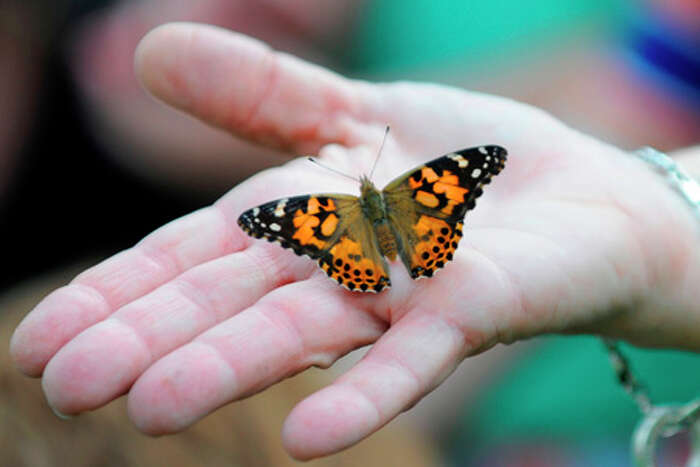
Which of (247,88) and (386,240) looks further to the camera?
(247,88)

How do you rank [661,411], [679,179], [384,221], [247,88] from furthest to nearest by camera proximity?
1. [247,88]
2. [679,179]
3. [661,411]
4. [384,221]

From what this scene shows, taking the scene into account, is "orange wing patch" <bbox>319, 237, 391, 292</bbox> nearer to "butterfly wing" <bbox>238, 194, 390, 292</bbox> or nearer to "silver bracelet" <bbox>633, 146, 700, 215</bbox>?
"butterfly wing" <bbox>238, 194, 390, 292</bbox>

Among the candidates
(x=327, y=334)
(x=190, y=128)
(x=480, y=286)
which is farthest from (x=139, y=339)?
(x=190, y=128)

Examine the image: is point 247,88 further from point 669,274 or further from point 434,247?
point 669,274

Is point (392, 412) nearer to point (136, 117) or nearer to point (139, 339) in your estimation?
point (139, 339)

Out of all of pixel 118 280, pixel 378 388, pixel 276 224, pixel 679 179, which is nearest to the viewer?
pixel 378 388

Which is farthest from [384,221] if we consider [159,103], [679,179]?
[159,103]
